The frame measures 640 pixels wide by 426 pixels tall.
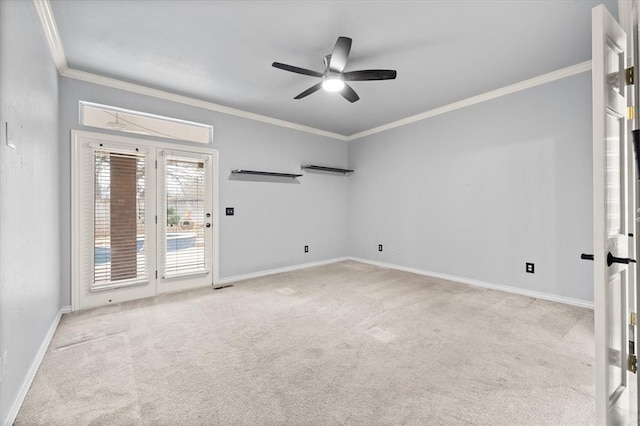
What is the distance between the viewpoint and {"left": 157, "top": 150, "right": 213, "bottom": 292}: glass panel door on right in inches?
153

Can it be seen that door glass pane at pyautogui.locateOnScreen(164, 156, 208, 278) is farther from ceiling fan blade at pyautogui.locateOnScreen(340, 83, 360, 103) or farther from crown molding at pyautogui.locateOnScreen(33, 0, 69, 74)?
ceiling fan blade at pyautogui.locateOnScreen(340, 83, 360, 103)

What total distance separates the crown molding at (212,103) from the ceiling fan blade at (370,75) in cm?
207

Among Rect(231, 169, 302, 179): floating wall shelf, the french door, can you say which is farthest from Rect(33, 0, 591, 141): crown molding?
Rect(231, 169, 302, 179): floating wall shelf

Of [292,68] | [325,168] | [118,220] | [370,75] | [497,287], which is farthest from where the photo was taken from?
[325,168]

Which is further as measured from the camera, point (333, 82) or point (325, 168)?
point (325, 168)

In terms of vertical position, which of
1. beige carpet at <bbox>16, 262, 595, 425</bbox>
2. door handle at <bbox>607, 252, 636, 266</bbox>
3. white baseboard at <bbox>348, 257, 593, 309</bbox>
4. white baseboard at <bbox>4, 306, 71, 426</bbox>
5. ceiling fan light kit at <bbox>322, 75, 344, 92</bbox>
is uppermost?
ceiling fan light kit at <bbox>322, 75, 344, 92</bbox>

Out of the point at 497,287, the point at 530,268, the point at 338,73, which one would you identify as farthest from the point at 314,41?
the point at 497,287

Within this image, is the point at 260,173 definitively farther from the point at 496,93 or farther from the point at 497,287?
the point at 497,287

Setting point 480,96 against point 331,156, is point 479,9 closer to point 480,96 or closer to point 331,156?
point 480,96

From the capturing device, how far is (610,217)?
4.75 ft

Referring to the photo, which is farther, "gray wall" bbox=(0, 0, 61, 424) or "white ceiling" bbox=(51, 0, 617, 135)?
"white ceiling" bbox=(51, 0, 617, 135)

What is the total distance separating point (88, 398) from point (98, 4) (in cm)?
282

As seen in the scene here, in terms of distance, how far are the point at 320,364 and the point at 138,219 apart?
2.98 metres

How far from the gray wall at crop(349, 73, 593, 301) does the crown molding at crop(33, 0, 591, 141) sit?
0.30ft
